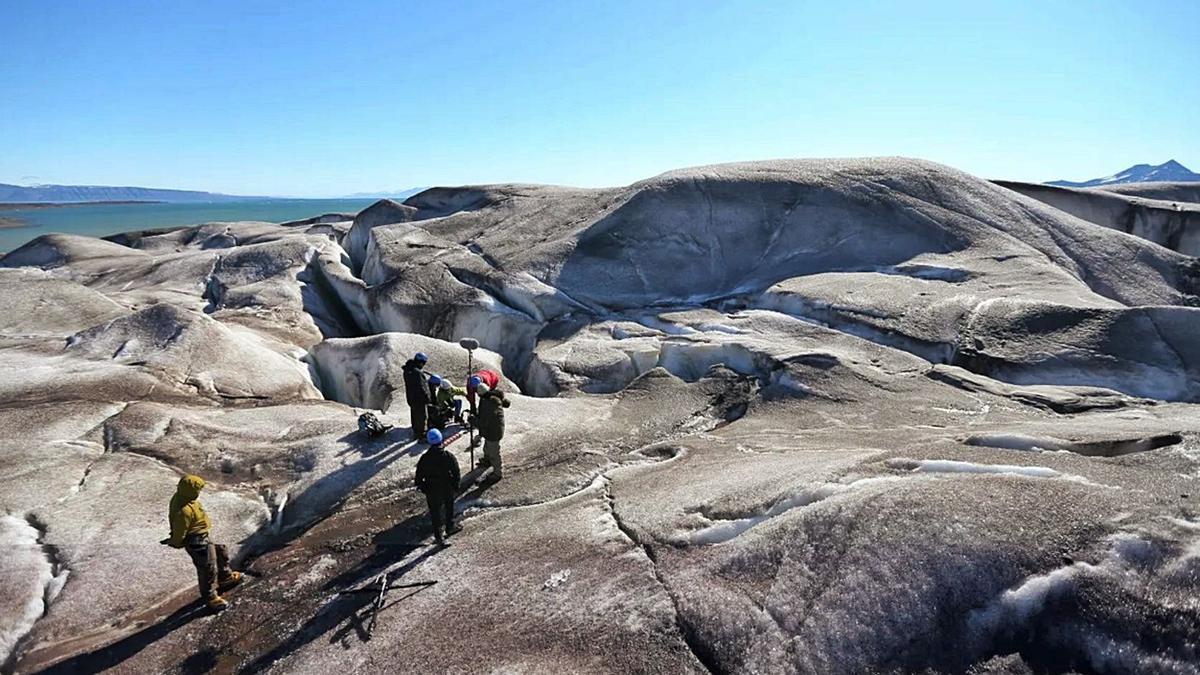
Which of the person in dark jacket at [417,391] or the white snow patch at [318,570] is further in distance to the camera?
the person in dark jacket at [417,391]

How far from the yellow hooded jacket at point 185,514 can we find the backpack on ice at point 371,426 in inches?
163

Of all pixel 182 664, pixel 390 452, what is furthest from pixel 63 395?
pixel 182 664

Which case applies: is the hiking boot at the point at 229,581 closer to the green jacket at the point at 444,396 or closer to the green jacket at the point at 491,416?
the green jacket at the point at 491,416

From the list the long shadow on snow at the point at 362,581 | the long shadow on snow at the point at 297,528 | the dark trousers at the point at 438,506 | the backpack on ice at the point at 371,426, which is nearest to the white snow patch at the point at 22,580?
the long shadow on snow at the point at 297,528

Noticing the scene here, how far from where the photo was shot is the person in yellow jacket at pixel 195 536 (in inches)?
327

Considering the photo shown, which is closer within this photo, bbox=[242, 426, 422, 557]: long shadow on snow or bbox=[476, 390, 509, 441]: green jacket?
bbox=[242, 426, 422, 557]: long shadow on snow

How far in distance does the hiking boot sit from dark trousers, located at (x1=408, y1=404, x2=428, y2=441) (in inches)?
161

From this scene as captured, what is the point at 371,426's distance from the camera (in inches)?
492

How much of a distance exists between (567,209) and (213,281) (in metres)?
16.2

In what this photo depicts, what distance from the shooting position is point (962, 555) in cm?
621

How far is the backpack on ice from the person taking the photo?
12.5 meters

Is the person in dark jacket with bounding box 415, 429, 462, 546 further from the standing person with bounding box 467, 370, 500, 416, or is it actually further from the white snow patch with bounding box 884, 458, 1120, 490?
the white snow patch with bounding box 884, 458, 1120, 490

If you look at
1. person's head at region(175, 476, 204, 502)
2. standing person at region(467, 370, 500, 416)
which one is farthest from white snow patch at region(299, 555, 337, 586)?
standing person at region(467, 370, 500, 416)

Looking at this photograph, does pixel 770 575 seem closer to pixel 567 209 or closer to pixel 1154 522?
pixel 1154 522
